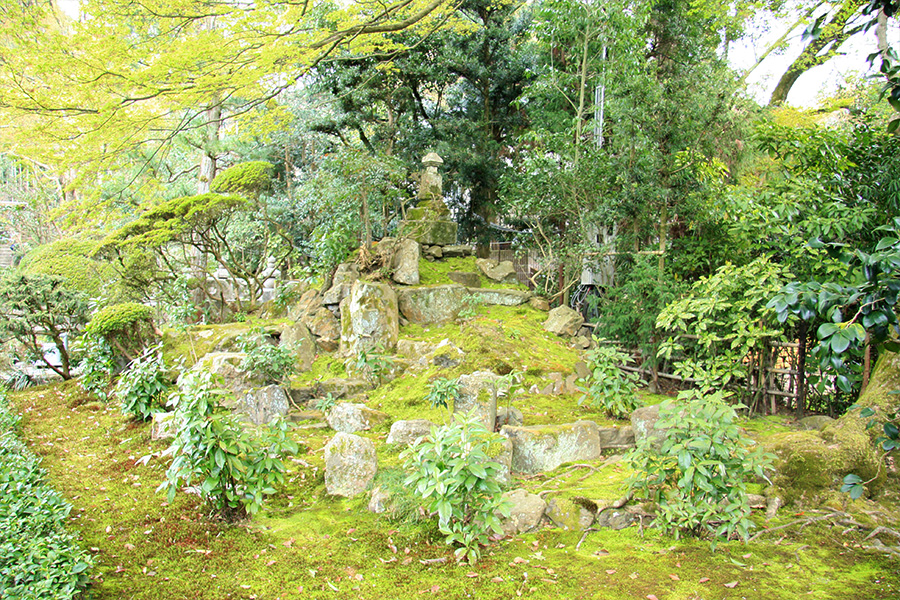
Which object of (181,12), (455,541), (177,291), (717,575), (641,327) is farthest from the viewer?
(177,291)

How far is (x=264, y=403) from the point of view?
5410 mm

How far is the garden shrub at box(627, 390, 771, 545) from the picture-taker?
2.82 metres

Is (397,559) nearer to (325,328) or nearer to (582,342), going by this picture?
(325,328)

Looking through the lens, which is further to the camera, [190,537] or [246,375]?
[246,375]

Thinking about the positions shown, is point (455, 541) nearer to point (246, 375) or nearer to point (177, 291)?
point (246, 375)

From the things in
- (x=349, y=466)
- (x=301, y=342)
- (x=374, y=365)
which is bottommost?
(x=349, y=466)

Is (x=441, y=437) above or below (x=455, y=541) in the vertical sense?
above

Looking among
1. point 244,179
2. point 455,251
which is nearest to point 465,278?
point 455,251

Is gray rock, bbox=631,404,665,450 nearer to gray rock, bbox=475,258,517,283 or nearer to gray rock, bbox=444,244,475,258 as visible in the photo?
gray rock, bbox=475,258,517,283

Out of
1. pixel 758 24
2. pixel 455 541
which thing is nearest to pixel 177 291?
pixel 455 541

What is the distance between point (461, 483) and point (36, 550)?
194 centimetres

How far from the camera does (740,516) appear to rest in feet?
9.22

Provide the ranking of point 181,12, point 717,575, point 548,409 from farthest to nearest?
point 548,409, point 181,12, point 717,575

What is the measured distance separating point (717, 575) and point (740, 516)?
12.7 inches
